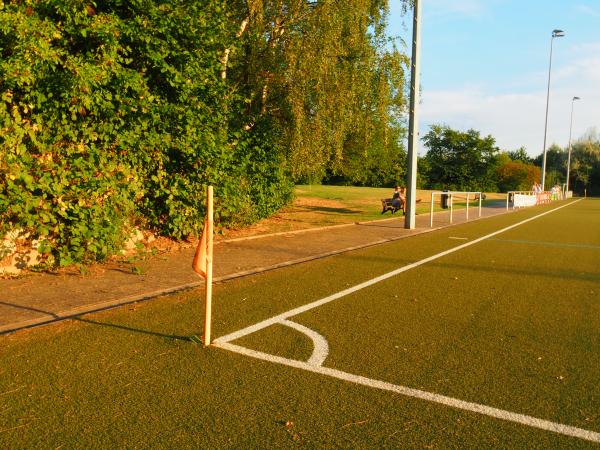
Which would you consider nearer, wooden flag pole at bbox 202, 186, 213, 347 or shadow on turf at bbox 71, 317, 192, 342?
wooden flag pole at bbox 202, 186, 213, 347

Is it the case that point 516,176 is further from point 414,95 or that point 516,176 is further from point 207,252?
point 207,252

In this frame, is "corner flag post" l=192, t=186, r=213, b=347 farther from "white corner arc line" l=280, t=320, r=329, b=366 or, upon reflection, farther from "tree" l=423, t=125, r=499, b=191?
"tree" l=423, t=125, r=499, b=191

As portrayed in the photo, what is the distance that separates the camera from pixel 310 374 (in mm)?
3838

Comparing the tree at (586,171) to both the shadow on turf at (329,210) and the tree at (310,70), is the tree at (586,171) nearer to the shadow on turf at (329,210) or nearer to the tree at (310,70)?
the shadow on turf at (329,210)

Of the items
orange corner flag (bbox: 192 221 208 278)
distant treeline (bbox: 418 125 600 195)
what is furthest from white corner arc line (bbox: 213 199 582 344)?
distant treeline (bbox: 418 125 600 195)

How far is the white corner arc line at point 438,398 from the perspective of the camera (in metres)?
3.04

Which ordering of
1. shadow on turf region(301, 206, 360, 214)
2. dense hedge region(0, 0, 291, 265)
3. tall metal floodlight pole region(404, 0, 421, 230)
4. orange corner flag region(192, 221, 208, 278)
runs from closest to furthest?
orange corner flag region(192, 221, 208, 278), dense hedge region(0, 0, 291, 265), tall metal floodlight pole region(404, 0, 421, 230), shadow on turf region(301, 206, 360, 214)

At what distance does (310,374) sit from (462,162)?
267 feet

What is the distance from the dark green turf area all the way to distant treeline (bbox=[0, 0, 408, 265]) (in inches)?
83.7

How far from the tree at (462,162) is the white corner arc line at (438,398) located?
249ft

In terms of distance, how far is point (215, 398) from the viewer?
340 centimetres

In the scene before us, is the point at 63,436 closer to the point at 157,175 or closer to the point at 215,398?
the point at 215,398

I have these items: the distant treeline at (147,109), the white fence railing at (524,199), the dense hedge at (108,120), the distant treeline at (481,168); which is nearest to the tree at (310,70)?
the distant treeline at (147,109)

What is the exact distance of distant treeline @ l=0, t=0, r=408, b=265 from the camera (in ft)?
21.0
